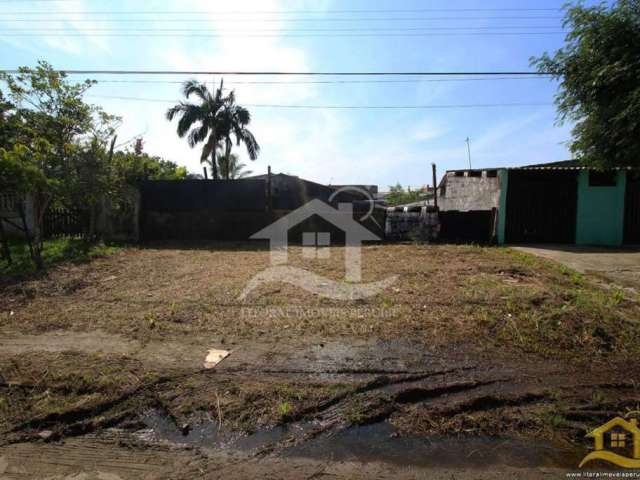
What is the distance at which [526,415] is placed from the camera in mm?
2199

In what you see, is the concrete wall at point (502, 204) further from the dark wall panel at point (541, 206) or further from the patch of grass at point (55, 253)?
the patch of grass at point (55, 253)

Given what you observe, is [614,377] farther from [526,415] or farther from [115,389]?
[115,389]

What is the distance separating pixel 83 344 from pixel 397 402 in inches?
117

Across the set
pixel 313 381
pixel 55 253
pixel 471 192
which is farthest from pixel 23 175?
pixel 471 192

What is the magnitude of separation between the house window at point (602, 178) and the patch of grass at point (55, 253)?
1308cm

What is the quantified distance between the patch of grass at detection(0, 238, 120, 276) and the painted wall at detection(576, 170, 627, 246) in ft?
42.0

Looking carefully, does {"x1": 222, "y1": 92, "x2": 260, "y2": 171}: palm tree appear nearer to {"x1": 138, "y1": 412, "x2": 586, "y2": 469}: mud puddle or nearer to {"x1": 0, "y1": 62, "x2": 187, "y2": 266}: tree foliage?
{"x1": 0, "y1": 62, "x2": 187, "y2": 266}: tree foliage

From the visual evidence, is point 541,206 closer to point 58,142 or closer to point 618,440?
point 618,440

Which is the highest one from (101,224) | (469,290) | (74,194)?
(74,194)

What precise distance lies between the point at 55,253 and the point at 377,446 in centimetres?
913

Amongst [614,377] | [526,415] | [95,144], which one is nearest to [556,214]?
[614,377]
